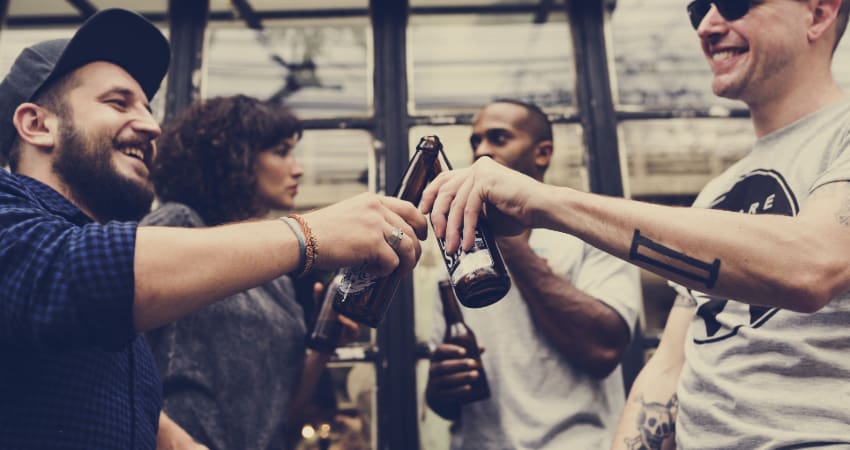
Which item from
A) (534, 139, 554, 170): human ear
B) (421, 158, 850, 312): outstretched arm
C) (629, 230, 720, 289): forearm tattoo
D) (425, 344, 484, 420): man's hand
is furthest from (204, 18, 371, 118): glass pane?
(629, 230, 720, 289): forearm tattoo

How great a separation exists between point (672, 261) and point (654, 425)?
71 cm

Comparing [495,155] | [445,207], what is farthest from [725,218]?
[495,155]

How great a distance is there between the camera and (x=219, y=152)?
2.54 metres

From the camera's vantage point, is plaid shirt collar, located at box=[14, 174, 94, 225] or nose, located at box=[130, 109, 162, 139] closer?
plaid shirt collar, located at box=[14, 174, 94, 225]

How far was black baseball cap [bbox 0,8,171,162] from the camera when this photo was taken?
→ 1.61 meters

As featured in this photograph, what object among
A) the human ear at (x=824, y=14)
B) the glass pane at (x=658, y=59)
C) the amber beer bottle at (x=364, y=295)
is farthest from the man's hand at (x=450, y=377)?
the glass pane at (x=658, y=59)

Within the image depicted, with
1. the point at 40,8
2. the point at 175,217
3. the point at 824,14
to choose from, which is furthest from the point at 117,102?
the point at 40,8

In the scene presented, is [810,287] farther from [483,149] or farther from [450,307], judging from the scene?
[483,149]

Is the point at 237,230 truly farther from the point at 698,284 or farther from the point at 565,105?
the point at 565,105

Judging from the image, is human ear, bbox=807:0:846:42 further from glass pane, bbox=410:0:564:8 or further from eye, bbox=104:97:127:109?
eye, bbox=104:97:127:109

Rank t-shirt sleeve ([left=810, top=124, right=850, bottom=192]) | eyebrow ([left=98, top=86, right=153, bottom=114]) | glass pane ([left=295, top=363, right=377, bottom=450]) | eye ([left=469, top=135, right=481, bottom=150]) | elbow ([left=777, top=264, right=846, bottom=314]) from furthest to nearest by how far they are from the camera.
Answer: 1. eye ([left=469, top=135, right=481, bottom=150])
2. glass pane ([left=295, top=363, right=377, bottom=450])
3. eyebrow ([left=98, top=86, right=153, bottom=114])
4. t-shirt sleeve ([left=810, top=124, right=850, bottom=192])
5. elbow ([left=777, top=264, right=846, bottom=314])

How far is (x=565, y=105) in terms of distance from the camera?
318cm

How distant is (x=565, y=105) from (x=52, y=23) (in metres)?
2.65

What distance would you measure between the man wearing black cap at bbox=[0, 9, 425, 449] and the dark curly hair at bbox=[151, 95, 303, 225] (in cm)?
67
